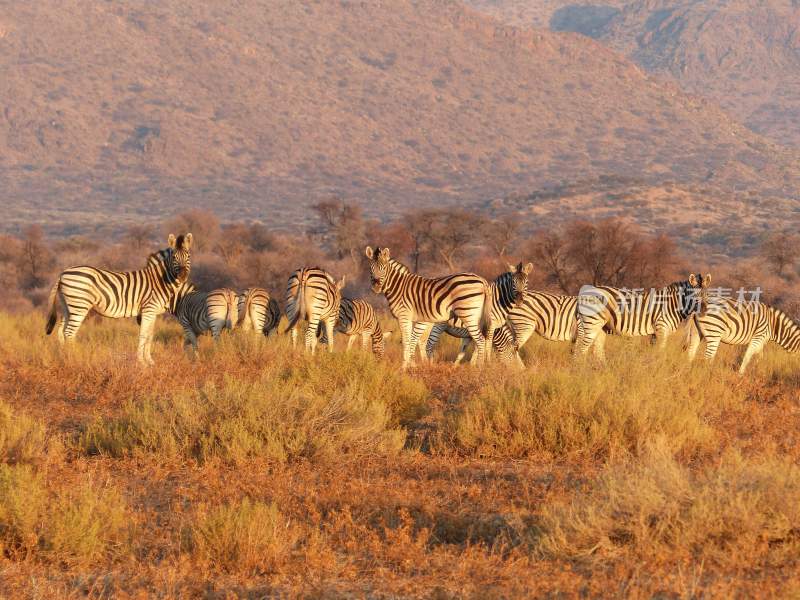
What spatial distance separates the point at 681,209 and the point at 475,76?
4240 inches

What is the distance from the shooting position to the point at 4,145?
152375mm

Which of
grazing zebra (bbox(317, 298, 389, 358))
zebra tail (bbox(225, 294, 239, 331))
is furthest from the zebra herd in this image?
grazing zebra (bbox(317, 298, 389, 358))

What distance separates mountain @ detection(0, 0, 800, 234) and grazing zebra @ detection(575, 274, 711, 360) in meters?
105

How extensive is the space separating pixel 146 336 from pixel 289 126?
15258cm

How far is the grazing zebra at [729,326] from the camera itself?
1416cm

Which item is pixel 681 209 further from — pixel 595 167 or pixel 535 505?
pixel 535 505

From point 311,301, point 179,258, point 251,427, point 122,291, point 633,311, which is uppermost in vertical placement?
point 179,258

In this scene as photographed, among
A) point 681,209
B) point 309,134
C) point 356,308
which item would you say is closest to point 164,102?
point 309,134

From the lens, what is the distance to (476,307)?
553 inches

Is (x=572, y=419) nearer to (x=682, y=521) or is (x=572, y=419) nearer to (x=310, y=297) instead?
(x=682, y=521)

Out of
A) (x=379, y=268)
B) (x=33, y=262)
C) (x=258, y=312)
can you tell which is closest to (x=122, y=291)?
(x=258, y=312)

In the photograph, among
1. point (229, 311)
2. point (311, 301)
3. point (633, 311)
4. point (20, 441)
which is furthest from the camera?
point (229, 311)

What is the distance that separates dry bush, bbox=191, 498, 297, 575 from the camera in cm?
612

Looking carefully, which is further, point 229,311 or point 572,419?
point 229,311
